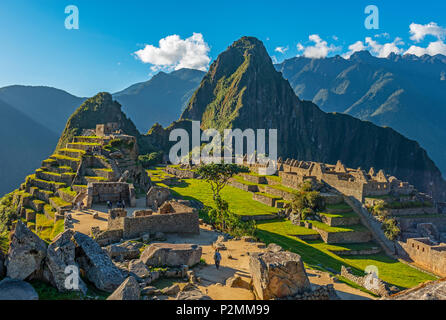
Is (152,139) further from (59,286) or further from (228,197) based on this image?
(59,286)

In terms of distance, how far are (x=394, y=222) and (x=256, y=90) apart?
165 m

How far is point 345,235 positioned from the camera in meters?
30.8

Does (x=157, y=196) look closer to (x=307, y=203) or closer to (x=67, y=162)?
(x=67, y=162)

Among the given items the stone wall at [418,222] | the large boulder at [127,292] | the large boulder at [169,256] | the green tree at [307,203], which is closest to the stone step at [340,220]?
the green tree at [307,203]

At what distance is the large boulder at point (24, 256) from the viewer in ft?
20.9

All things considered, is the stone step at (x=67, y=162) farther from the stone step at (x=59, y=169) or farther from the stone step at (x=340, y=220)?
the stone step at (x=340, y=220)

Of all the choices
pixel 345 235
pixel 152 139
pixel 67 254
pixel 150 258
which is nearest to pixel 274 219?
pixel 345 235

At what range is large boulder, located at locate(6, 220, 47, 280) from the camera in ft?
20.9

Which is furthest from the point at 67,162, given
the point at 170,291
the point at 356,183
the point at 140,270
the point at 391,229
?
the point at 391,229

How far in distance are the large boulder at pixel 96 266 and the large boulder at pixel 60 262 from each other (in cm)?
37

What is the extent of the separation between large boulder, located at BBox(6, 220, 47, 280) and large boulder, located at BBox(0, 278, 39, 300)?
28 cm

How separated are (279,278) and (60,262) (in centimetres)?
535

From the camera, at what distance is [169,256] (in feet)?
35.0

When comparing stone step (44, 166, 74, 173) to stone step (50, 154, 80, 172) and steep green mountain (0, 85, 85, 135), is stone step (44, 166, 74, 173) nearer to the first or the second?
stone step (50, 154, 80, 172)
